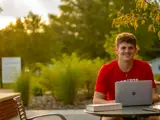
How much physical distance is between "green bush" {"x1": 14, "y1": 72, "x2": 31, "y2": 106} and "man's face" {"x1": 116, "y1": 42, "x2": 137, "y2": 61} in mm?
10434

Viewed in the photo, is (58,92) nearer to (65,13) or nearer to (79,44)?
(79,44)

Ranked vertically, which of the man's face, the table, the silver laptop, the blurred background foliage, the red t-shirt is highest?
the blurred background foliage

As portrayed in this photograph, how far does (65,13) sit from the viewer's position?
6819cm

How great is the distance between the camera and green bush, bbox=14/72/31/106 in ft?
51.0

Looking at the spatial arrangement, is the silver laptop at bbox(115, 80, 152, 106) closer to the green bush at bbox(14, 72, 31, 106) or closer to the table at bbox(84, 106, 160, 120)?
the table at bbox(84, 106, 160, 120)

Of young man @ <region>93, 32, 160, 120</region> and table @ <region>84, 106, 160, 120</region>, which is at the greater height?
young man @ <region>93, 32, 160, 120</region>

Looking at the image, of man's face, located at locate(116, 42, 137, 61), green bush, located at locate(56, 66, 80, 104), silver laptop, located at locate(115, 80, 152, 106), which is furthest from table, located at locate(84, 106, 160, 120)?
green bush, located at locate(56, 66, 80, 104)

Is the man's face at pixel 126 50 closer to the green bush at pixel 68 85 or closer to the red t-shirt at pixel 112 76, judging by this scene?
the red t-shirt at pixel 112 76

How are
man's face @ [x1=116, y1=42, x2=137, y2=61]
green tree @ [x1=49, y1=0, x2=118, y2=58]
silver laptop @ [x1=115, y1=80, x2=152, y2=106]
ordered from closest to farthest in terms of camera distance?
silver laptop @ [x1=115, y1=80, x2=152, y2=106] → man's face @ [x1=116, y1=42, x2=137, y2=61] → green tree @ [x1=49, y1=0, x2=118, y2=58]

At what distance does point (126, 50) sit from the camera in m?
5.24

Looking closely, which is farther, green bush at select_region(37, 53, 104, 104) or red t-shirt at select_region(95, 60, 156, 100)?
green bush at select_region(37, 53, 104, 104)

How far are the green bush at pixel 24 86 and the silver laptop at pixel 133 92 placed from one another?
10.7 meters

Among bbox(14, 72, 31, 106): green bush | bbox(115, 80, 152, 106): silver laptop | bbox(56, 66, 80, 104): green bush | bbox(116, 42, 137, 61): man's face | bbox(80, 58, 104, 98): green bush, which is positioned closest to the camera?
bbox(115, 80, 152, 106): silver laptop

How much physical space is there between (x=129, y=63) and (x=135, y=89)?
1.49ft
